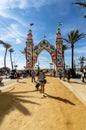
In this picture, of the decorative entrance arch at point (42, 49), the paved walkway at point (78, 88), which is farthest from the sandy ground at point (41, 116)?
the decorative entrance arch at point (42, 49)

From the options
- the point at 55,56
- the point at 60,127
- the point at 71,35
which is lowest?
the point at 60,127

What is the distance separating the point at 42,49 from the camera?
5772 cm

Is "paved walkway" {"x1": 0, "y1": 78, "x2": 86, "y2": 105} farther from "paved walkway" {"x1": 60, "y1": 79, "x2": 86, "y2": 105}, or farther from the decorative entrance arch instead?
the decorative entrance arch

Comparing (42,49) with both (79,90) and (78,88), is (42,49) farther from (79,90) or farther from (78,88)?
(79,90)

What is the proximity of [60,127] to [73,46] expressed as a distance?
1665 inches

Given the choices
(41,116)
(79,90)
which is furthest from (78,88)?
(41,116)

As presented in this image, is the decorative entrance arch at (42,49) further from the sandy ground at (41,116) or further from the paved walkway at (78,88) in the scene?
the sandy ground at (41,116)

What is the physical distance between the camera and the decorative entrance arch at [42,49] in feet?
185

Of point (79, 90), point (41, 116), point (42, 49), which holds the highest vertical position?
point (42, 49)

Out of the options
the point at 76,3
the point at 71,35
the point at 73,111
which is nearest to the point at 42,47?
the point at 71,35

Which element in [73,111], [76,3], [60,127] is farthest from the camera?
[76,3]

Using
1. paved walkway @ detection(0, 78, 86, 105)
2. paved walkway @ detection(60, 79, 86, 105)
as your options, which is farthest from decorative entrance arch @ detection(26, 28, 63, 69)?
paved walkway @ detection(60, 79, 86, 105)

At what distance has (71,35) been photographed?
167 ft

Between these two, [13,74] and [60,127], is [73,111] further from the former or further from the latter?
[13,74]
